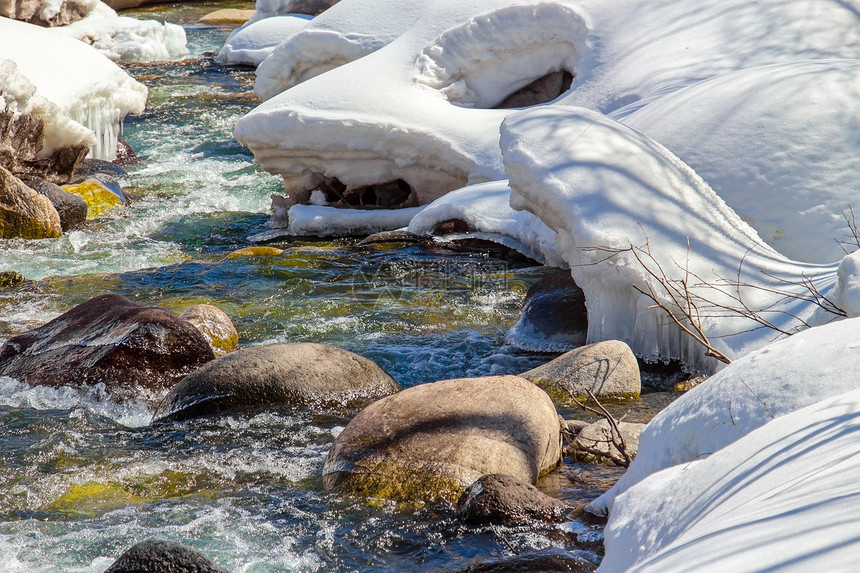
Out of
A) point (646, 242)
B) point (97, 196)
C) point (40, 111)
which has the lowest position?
point (97, 196)

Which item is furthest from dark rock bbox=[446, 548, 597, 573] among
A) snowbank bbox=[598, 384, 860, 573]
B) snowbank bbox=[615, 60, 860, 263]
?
snowbank bbox=[615, 60, 860, 263]

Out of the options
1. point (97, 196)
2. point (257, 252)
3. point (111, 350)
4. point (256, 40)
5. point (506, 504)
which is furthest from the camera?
point (256, 40)

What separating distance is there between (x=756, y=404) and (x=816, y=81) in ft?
14.0

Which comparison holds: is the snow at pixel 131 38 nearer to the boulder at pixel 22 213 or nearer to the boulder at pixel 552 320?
the boulder at pixel 22 213

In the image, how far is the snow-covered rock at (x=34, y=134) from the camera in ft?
29.3

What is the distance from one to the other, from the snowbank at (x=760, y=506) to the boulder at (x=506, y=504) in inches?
39.0

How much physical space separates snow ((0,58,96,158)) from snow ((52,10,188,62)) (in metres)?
8.98

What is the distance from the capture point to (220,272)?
24.8 ft

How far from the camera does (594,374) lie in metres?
5.02

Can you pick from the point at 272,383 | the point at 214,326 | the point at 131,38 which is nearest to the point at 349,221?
the point at 214,326

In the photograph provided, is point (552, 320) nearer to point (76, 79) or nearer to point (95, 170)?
point (95, 170)

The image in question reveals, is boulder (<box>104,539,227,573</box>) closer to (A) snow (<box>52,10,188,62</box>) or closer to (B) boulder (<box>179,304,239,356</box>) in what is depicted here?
(B) boulder (<box>179,304,239,356</box>)

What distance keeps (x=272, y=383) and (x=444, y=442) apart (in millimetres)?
1357

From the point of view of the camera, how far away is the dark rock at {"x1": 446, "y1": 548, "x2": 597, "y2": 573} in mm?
3133
